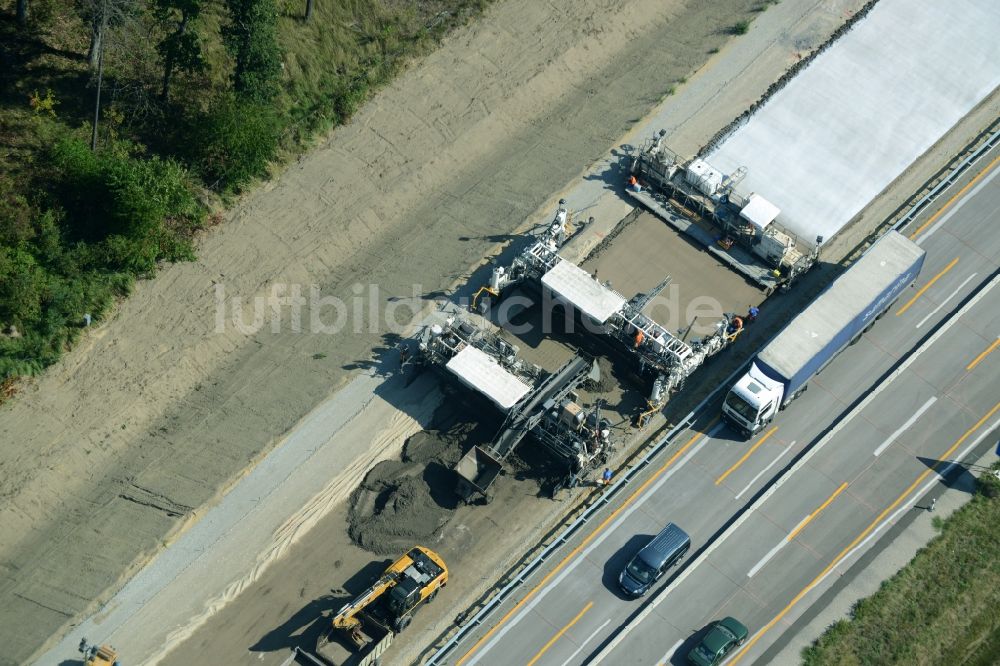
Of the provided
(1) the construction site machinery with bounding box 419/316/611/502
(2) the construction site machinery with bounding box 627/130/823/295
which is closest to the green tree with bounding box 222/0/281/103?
(1) the construction site machinery with bounding box 419/316/611/502

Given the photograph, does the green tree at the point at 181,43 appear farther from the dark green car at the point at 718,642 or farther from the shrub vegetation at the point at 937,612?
the shrub vegetation at the point at 937,612

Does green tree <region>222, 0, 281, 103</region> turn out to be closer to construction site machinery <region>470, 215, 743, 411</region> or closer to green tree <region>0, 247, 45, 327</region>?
green tree <region>0, 247, 45, 327</region>

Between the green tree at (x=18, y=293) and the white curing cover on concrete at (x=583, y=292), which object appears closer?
the white curing cover on concrete at (x=583, y=292)

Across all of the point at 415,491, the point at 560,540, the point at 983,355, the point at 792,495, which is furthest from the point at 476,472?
the point at 983,355

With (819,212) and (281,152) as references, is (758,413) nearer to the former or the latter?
(819,212)

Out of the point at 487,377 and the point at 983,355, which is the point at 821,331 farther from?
the point at 487,377

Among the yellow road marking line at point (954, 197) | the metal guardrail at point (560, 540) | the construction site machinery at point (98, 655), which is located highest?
the construction site machinery at point (98, 655)

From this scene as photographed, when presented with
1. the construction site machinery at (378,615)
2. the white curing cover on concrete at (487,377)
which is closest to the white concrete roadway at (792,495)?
the construction site machinery at (378,615)
